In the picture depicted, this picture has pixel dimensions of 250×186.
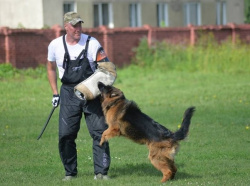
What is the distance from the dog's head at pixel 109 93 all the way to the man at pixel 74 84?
0.25 metres

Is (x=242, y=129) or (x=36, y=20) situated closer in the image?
(x=242, y=129)

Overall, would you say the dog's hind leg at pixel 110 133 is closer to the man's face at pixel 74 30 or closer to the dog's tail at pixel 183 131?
the dog's tail at pixel 183 131

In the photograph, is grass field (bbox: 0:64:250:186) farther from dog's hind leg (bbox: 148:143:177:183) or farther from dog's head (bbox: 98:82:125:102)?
dog's head (bbox: 98:82:125:102)

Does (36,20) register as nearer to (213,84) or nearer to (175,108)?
(213,84)

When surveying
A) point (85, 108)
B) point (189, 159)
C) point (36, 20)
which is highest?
point (36, 20)

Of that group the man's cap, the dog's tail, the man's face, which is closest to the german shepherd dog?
the dog's tail

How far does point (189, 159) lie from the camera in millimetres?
10430

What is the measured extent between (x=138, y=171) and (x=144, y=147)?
2.12 meters

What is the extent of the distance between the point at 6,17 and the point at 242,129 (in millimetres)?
18263

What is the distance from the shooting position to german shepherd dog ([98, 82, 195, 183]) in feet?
27.9

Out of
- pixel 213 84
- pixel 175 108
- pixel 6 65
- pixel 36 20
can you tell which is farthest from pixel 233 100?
pixel 36 20

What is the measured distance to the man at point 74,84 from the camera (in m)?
8.74

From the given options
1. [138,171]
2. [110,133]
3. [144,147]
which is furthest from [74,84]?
[144,147]

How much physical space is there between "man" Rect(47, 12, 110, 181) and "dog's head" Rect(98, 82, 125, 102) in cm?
25
